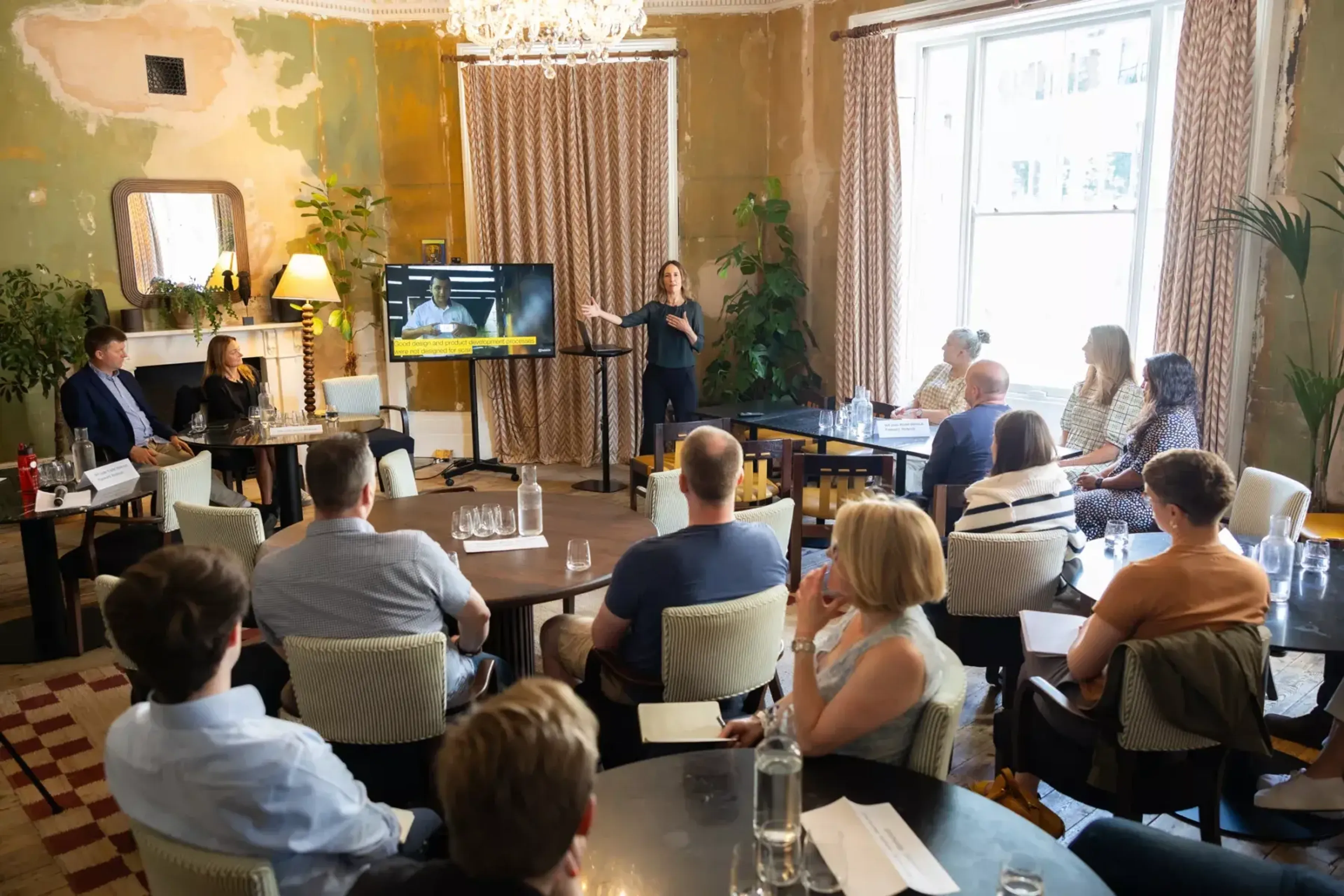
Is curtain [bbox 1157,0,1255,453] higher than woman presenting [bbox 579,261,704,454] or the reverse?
higher

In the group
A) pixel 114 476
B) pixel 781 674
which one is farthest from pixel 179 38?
pixel 781 674

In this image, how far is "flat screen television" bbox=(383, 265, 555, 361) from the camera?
22.9ft

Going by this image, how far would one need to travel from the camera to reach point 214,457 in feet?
20.0

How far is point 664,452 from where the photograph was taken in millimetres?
4988

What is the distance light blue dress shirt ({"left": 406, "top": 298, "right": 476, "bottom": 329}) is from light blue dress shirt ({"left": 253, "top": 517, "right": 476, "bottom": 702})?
4689 millimetres

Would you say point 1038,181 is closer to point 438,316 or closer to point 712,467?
point 438,316

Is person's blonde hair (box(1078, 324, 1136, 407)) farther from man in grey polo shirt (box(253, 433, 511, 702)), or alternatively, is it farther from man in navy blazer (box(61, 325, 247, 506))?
man in navy blazer (box(61, 325, 247, 506))

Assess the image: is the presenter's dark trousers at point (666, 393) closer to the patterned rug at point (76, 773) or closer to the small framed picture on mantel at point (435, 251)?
the small framed picture on mantel at point (435, 251)

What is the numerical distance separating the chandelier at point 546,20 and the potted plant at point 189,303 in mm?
3023

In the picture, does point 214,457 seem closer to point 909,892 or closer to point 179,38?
point 179,38

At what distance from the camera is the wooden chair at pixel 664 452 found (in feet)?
16.1

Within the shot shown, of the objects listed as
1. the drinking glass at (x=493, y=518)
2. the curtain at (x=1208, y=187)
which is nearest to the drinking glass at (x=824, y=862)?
the drinking glass at (x=493, y=518)

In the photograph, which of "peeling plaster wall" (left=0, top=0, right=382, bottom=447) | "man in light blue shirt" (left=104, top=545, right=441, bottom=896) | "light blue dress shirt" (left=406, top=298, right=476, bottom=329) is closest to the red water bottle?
"peeling plaster wall" (left=0, top=0, right=382, bottom=447)

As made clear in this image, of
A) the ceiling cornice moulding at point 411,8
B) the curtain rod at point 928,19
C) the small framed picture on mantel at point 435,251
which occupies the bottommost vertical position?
the small framed picture on mantel at point 435,251
